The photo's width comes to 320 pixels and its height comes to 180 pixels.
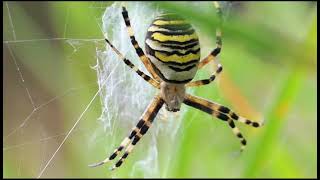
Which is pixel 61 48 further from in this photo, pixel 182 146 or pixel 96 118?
pixel 182 146

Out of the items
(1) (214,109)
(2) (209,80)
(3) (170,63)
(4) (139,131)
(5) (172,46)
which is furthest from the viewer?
(1) (214,109)

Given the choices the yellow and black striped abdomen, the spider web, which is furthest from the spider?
the spider web

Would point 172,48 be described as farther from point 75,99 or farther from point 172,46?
point 75,99

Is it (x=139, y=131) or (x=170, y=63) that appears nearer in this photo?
(x=170, y=63)

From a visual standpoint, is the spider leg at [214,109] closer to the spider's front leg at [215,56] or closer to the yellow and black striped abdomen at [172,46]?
the spider's front leg at [215,56]

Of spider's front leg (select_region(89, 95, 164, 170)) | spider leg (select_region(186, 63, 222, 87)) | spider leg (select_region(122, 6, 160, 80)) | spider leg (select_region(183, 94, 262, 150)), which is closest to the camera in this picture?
spider leg (select_region(122, 6, 160, 80))

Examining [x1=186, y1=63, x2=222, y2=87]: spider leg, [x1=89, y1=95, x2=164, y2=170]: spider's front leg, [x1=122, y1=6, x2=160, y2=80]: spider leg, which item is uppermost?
[x1=122, y1=6, x2=160, y2=80]: spider leg

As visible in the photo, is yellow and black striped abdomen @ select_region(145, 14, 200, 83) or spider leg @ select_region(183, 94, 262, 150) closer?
yellow and black striped abdomen @ select_region(145, 14, 200, 83)

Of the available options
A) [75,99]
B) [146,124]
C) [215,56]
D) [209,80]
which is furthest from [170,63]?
[75,99]

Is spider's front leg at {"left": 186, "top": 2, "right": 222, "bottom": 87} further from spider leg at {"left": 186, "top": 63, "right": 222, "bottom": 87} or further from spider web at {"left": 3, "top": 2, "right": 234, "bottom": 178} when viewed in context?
spider web at {"left": 3, "top": 2, "right": 234, "bottom": 178}
